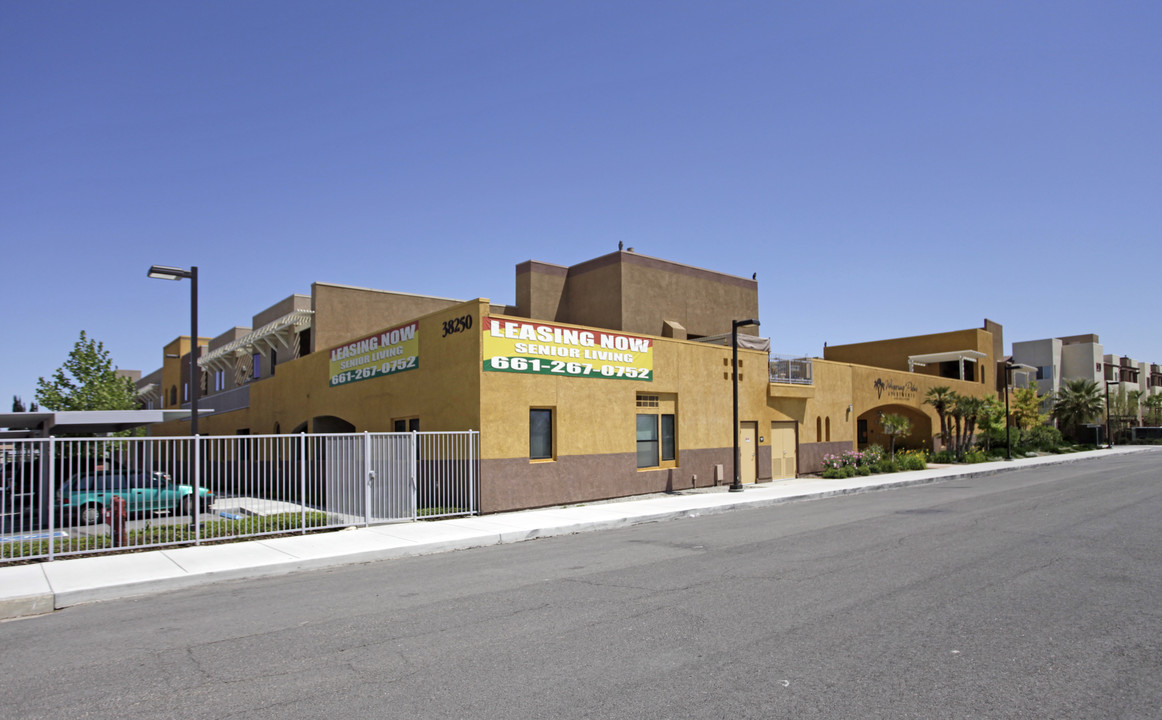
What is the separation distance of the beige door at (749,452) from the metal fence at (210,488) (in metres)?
11.5

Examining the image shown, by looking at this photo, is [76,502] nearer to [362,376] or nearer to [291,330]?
[362,376]

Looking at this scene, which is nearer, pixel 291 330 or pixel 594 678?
pixel 594 678

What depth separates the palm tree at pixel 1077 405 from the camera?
6172 cm

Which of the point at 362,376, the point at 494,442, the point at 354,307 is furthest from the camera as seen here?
the point at 354,307

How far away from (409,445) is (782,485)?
14296 mm

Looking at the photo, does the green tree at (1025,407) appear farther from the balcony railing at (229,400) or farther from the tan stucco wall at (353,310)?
the balcony railing at (229,400)

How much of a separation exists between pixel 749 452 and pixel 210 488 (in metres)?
17.6

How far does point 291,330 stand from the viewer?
32031mm

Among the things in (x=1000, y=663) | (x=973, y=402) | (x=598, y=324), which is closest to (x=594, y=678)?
(x=1000, y=663)

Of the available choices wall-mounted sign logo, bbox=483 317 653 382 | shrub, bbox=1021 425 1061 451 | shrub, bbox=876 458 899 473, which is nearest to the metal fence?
wall-mounted sign logo, bbox=483 317 653 382

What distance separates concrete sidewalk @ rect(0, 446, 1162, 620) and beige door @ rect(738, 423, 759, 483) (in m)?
4.65

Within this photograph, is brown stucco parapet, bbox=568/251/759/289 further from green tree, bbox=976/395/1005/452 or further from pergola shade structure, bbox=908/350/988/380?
pergola shade structure, bbox=908/350/988/380

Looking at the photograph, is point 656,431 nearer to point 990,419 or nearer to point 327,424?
point 327,424

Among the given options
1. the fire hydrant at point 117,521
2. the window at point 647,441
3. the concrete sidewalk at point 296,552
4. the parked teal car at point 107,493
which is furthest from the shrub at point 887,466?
the fire hydrant at point 117,521
